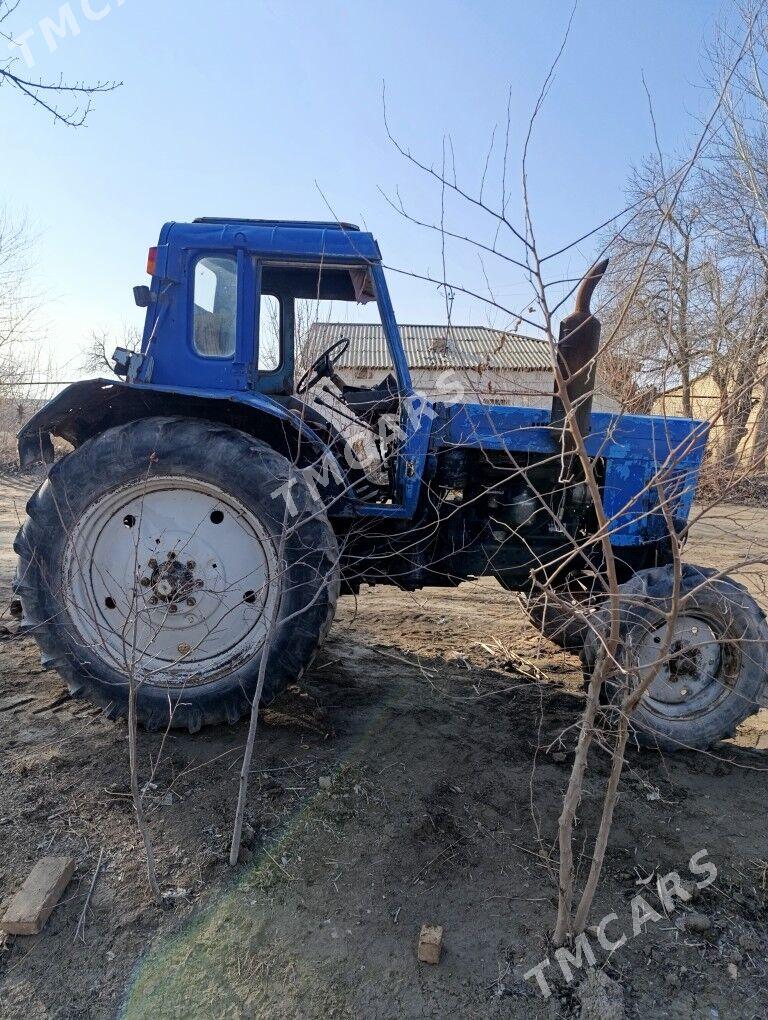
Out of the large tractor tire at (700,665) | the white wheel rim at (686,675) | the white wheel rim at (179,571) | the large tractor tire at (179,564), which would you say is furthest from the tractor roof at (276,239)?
the white wheel rim at (686,675)

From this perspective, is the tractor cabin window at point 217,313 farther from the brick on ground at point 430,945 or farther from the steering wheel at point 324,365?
the brick on ground at point 430,945

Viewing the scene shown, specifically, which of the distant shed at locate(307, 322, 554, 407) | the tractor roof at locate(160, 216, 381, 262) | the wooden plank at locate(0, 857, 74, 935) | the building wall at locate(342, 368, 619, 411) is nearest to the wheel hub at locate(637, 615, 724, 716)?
the building wall at locate(342, 368, 619, 411)

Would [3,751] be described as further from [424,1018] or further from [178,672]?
[424,1018]

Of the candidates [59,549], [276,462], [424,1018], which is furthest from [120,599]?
[424,1018]

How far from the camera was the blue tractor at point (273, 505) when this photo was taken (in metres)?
2.85

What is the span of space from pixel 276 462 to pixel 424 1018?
2024 millimetres

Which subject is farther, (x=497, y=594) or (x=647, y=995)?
(x=497, y=594)

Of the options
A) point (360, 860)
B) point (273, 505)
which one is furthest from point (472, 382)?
point (360, 860)

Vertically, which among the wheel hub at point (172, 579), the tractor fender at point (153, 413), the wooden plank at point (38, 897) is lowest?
the wooden plank at point (38, 897)

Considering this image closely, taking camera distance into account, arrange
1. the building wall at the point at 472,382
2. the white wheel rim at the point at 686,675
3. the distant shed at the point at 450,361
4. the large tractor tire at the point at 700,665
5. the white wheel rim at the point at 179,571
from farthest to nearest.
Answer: the white wheel rim at the point at 686,675 < the large tractor tire at the point at 700,665 < the white wheel rim at the point at 179,571 < the distant shed at the point at 450,361 < the building wall at the point at 472,382

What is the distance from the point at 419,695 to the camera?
357 centimetres

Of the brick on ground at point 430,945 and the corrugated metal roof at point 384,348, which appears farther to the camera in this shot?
the corrugated metal roof at point 384,348

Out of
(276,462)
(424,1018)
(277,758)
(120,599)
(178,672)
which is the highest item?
(276,462)

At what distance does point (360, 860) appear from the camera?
2.29 meters
